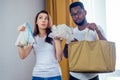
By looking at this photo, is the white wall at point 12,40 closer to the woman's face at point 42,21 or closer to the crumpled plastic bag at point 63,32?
the woman's face at point 42,21

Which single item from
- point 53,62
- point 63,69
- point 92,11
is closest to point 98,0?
point 92,11

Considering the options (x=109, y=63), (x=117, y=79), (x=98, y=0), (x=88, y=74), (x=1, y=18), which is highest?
(x=98, y=0)

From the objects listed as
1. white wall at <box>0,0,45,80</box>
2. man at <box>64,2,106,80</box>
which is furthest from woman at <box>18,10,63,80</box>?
white wall at <box>0,0,45,80</box>

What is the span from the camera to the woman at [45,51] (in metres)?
1.45

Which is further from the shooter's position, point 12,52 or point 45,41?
point 12,52

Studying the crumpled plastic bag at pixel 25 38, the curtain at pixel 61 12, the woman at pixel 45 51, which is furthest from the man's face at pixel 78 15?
the curtain at pixel 61 12

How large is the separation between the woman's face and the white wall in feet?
2.09

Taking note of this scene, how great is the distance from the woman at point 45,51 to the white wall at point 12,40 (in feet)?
1.77

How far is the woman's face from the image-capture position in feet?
4.99

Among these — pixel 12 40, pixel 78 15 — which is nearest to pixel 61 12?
pixel 12 40

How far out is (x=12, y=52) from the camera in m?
2.05

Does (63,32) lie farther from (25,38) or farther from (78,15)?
(25,38)

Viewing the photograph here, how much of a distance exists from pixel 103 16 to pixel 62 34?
922 mm

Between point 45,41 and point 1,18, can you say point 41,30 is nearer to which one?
point 45,41
